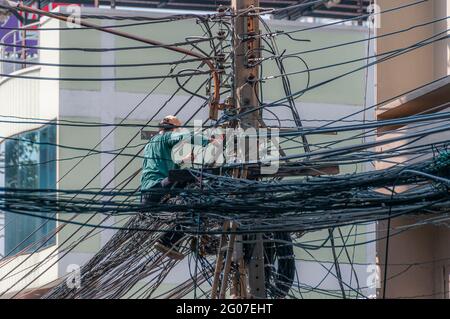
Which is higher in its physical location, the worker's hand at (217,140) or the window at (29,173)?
the window at (29,173)

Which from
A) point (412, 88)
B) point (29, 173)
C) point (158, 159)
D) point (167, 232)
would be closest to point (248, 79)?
point (158, 159)

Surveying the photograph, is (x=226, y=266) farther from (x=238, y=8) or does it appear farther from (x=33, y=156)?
(x=33, y=156)

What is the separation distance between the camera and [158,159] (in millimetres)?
14828

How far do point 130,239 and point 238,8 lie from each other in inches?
109

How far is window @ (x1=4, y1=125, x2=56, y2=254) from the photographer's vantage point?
89.5 ft

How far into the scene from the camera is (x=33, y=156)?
91.9ft

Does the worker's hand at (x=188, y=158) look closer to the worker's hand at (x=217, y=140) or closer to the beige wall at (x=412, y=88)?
the worker's hand at (x=217, y=140)

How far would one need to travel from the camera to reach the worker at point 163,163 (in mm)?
14555

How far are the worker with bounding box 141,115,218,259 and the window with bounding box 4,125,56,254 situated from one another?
11.9 meters

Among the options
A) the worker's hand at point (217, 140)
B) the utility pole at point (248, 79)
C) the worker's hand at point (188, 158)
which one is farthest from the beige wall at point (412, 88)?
the worker's hand at point (217, 140)

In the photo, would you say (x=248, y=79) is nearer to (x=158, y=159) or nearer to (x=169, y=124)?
(x=169, y=124)

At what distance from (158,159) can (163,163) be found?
115 millimetres

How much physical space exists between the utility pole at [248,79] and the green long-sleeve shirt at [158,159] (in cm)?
101

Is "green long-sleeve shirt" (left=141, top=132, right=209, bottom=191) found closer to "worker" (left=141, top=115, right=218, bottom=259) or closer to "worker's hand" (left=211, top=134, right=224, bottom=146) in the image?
"worker" (left=141, top=115, right=218, bottom=259)
